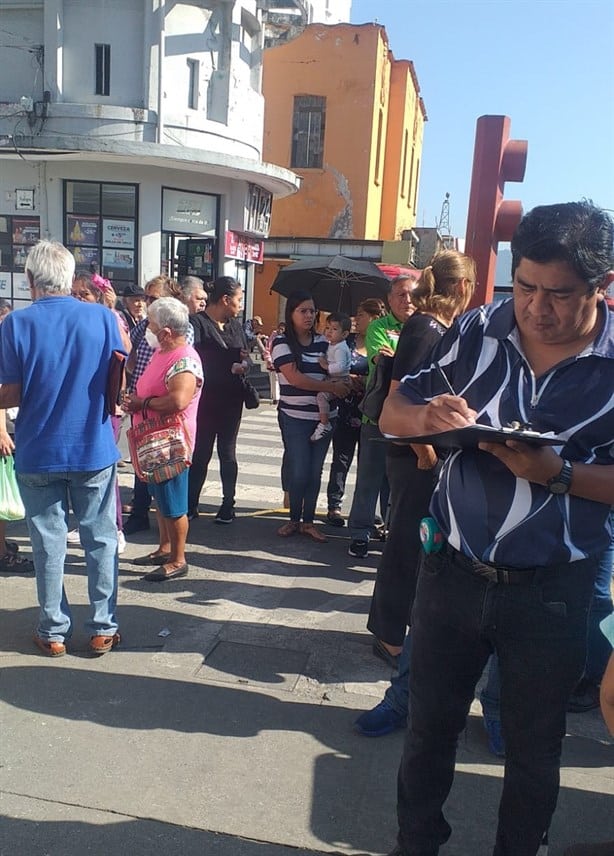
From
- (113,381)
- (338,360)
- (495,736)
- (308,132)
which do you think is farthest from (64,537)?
(308,132)

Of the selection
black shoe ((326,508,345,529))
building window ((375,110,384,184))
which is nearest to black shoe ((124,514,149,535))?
black shoe ((326,508,345,529))

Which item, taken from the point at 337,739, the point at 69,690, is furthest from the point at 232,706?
the point at 69,690

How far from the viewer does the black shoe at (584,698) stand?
133 inches

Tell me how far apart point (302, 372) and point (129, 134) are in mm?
10403

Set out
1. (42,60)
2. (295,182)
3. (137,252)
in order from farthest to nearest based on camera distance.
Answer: (295,182), (137,252), (42,60)

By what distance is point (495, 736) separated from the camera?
3016 mm

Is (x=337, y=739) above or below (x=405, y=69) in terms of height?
below

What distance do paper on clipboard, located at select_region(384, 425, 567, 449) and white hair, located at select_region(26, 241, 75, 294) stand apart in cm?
226

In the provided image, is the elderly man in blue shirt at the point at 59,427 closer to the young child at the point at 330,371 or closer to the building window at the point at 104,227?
the young child at the point at 330,371

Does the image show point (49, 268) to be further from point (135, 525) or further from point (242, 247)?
point (242, 247)

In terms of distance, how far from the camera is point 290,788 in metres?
2.75

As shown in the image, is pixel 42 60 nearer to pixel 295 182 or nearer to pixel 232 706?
pixel 295 182

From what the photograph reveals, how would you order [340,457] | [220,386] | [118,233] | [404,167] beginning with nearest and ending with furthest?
[220,386], [340,457], [118,233], [404,167]

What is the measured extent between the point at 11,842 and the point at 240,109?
15.5 metres
